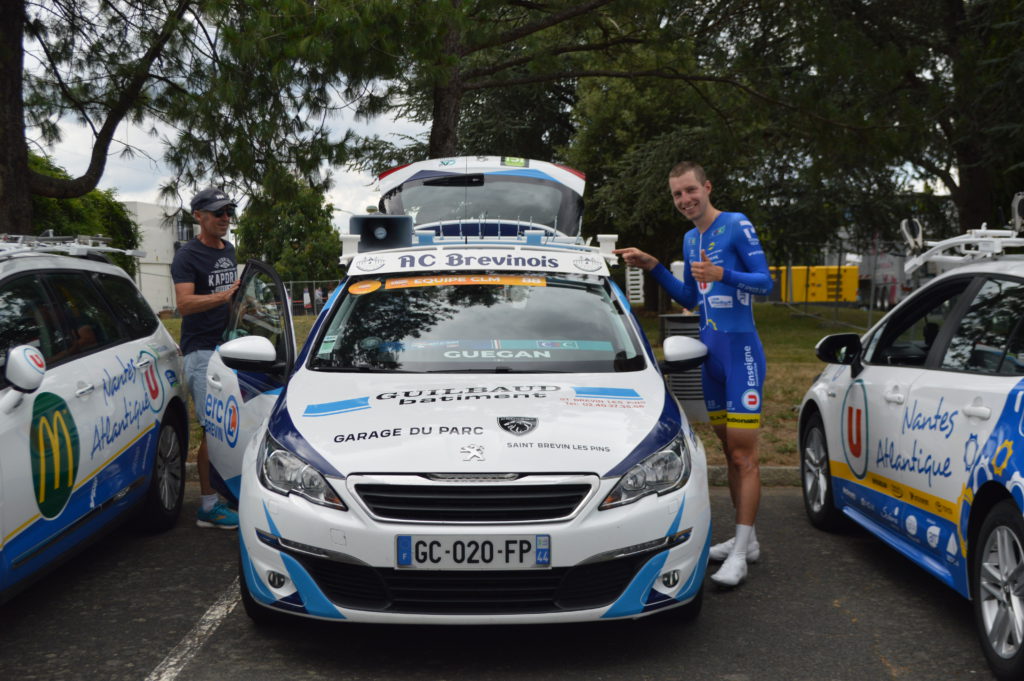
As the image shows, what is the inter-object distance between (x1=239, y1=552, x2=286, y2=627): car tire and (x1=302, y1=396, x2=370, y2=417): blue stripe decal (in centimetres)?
63

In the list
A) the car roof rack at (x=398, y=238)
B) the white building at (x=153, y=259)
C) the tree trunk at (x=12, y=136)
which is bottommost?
the white building at (x=153, y=259)

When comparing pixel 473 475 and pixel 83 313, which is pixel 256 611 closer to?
pixel 473 475

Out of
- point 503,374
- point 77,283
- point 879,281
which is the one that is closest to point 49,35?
point 77,283

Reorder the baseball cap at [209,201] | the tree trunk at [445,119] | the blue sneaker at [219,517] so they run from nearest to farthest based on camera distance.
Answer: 1. the blue sneaker at [219,517]
2. the baseball cap at [209,201]
3. the tree trunk at [445,119]

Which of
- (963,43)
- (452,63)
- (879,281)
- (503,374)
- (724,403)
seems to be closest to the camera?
(503,374)

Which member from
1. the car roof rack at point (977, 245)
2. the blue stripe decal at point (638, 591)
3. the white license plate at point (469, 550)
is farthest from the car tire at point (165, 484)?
the car roof rack at point (977, 245)

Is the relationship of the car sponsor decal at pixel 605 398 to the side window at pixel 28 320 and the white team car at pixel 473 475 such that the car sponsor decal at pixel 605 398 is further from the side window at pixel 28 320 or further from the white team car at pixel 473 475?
the side window at pixel 28 320

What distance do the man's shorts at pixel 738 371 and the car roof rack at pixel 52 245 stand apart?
10.1ft

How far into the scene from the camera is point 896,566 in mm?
5766

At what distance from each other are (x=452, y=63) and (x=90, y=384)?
5120mm

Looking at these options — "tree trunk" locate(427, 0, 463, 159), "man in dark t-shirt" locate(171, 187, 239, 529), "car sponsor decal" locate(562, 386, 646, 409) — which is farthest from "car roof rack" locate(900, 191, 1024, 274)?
"tree trunk" locate(427, 0, 463, 159)

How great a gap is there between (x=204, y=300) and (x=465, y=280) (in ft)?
6.36

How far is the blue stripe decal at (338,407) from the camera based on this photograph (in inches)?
174

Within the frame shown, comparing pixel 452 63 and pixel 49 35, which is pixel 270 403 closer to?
pixel 452 63
